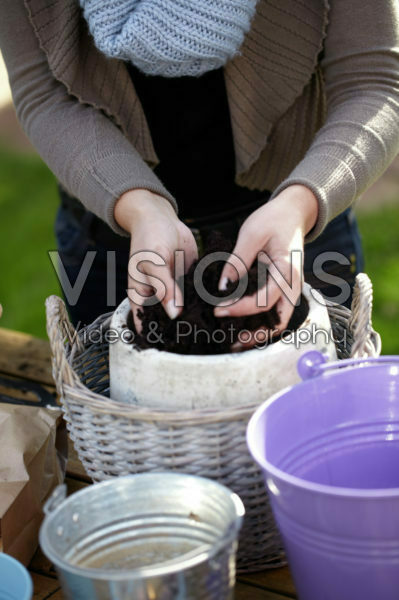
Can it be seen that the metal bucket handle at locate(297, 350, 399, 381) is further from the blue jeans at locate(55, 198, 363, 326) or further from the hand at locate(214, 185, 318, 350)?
the blue jeans at locate(55, 198, 363, 326)

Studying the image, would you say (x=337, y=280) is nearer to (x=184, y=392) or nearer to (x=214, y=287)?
(x=214, y=287)

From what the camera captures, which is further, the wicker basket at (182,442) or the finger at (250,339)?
the finger at (250,339)

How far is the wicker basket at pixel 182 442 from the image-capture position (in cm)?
79

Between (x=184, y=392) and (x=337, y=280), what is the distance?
0.70m

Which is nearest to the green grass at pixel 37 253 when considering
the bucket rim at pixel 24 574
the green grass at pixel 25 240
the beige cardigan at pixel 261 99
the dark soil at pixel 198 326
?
the green grass at pixel 25 240

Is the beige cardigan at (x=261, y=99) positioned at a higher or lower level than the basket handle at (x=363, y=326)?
higher

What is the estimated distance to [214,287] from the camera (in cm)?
99

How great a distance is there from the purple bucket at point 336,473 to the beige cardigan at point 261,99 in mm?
372

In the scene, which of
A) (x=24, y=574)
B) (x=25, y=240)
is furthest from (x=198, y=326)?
(x=25, y=240)

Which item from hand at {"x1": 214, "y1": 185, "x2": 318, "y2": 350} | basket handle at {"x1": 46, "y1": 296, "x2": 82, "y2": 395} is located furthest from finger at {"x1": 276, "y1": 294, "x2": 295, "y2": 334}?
basket handle at {"x1": 46, "y1": 296, "x2": 82, "y2": 395}

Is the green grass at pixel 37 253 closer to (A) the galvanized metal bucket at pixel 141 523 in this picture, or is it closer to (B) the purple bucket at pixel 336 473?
(B) the purple bucket at pixel 336 473

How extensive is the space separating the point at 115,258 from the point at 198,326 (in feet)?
A: 2.00

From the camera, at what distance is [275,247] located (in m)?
0.98

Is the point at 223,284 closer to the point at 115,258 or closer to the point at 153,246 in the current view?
the point at 153,246
